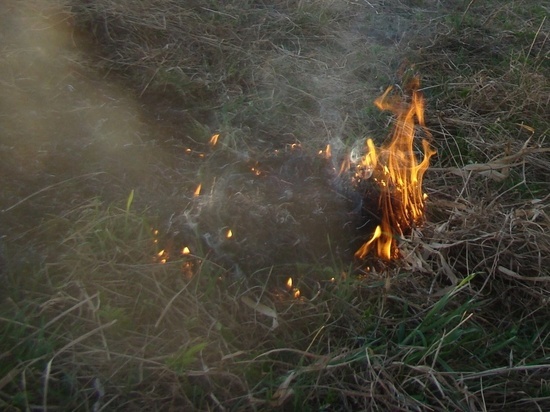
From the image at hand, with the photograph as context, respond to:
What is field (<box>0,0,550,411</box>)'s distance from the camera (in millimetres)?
2014

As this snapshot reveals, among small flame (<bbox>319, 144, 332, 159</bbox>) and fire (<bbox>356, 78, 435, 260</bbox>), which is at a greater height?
small flame (<bbox>319, 144, 332, 159</bbox>)

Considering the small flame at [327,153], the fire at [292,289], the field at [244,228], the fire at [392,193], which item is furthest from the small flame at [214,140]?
the fire at [292,289]

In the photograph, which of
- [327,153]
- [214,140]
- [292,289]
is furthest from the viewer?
[214,140]

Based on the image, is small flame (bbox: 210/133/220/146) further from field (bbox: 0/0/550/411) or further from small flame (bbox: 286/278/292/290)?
small flame (bbox: 286/278/292/290)

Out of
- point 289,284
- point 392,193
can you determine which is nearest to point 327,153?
point 392,193

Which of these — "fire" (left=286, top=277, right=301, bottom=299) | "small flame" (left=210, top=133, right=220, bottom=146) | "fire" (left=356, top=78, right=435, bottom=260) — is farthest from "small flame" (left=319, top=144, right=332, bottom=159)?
"fire" (left=286, top=277, right=301, bottom=299)

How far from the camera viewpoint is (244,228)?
96.3 inches

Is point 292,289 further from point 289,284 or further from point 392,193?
point 392,193

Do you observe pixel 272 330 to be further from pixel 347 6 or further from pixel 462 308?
pixel 347 6

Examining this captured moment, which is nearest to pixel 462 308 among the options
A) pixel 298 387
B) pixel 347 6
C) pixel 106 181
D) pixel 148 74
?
pixel 298 387

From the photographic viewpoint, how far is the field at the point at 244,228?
2.01m

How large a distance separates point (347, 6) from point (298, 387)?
320 centimetres

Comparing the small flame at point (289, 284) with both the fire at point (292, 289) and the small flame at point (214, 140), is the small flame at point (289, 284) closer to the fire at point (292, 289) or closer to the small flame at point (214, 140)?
the fire at point (292, 289)

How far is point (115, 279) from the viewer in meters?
2.31
